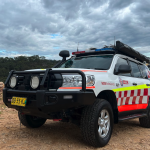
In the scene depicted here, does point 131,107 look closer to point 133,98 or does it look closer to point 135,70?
point 133,98

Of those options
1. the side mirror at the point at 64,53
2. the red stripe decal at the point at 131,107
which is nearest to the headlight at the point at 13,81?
the side mirror at the point at 64,53

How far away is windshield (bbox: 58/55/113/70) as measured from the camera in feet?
12.1

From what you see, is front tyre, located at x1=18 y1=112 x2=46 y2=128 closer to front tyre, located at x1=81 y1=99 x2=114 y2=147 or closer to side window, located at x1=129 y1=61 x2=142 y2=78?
front tyre, located at x1=81 y1=99 x2=114 y2=147

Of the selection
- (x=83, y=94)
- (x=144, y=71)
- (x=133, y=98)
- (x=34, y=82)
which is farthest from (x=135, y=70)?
(x=34, y=82)

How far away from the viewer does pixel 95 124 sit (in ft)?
9.17

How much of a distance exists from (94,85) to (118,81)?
0.89 meters

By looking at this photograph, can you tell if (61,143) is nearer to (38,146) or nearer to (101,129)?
(38,146)

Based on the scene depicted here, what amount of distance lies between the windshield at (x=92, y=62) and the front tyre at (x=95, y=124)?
93cm

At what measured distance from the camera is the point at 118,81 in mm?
3523

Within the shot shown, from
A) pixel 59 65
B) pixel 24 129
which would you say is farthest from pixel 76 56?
pixel 24 129

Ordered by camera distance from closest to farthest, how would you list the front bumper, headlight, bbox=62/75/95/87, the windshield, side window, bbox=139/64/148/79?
the front bumper, headlight, bbox=62/75/95/87, the windshield, side window, bbox=139/64/148/79

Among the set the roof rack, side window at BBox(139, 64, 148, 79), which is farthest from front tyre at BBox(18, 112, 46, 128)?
side window at BBox(139, 64, 148, 79)

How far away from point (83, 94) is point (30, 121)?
1.92 metres

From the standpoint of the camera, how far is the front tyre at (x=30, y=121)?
391 centimetres
